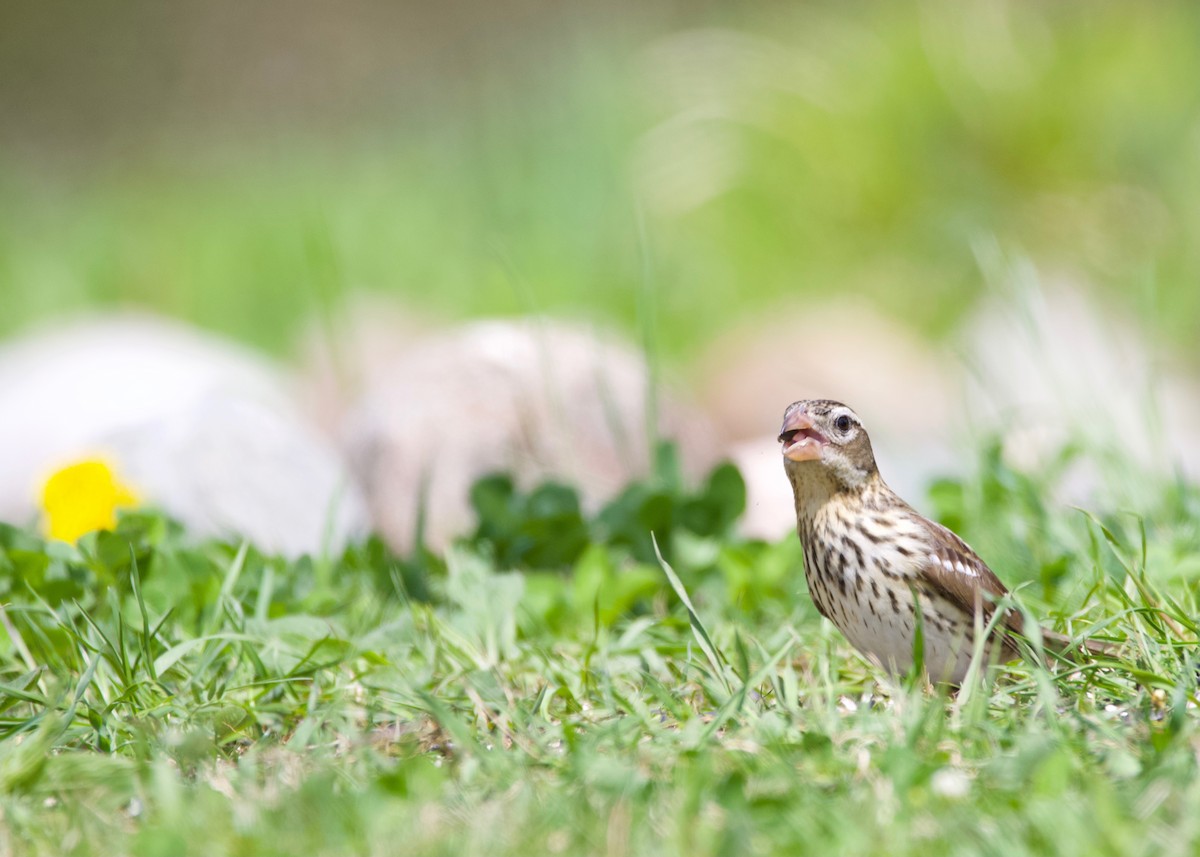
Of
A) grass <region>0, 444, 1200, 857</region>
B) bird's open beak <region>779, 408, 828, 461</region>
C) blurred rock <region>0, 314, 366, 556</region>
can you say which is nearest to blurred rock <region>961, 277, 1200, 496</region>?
grass <region>0, 444, 1200, 857</region>

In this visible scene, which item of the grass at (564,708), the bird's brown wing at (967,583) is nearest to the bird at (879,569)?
the bird's brown wing at (967,583)

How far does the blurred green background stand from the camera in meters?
8.06

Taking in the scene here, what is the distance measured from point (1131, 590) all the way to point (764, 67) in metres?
6.43

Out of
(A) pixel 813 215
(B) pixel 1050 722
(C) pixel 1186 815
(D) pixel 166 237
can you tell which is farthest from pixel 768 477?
(D) pixel 166 237

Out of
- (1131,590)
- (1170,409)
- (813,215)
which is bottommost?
(1170,409)

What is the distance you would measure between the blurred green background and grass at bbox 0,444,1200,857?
389 centimetres

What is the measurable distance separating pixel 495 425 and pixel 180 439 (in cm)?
105

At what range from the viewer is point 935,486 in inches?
167

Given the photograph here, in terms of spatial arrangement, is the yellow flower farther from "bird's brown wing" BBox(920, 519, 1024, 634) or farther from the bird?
"bird's brown wing" BBox(920, 519, 1024, 634)

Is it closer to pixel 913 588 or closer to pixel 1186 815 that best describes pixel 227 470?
pixel 913 588

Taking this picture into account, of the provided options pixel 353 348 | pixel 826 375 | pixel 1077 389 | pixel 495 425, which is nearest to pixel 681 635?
pixel 495 425

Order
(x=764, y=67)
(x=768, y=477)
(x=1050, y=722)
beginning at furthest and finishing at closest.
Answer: (x=764, y=67) → (x=768, y=477) → (x=1050, y=722)

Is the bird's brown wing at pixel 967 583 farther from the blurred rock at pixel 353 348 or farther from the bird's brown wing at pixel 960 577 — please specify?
the blurred rock at pixel 353 348

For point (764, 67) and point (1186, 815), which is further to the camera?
point (764, 67)
